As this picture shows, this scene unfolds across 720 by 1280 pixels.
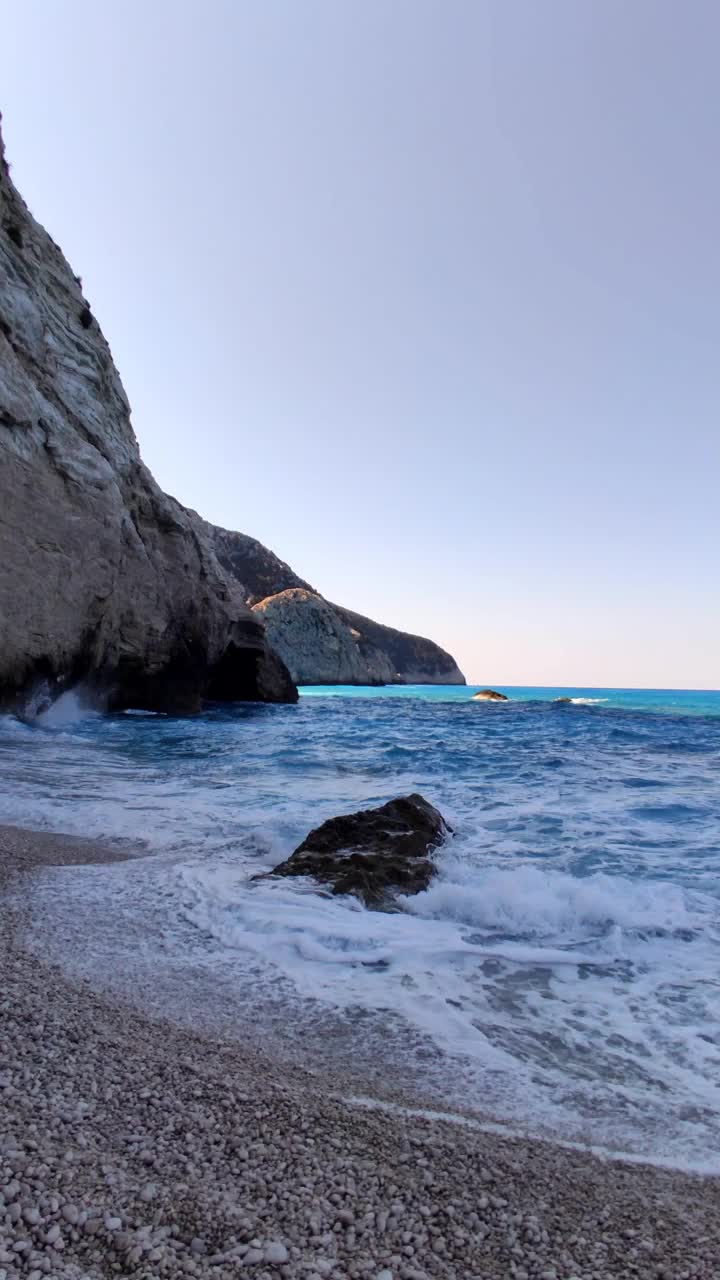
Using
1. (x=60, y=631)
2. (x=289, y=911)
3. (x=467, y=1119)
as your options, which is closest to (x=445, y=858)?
(x=289, y=911)

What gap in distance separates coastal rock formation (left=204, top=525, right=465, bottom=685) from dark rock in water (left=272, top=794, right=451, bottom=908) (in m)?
43.4

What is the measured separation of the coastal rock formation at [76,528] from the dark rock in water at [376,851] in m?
11.6

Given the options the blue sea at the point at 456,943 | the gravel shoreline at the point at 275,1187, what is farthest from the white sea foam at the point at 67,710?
the gravel shoreline at the point at 275,1187

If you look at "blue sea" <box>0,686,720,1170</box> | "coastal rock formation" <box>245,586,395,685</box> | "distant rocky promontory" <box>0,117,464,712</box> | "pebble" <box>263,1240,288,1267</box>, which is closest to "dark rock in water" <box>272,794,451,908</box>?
"blue sea" <box>0,686,720,1170</box>

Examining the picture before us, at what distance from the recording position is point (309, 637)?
242 feet

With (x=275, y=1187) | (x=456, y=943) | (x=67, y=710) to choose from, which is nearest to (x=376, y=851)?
(x=456, y=943)

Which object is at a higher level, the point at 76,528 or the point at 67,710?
the point at 76,528

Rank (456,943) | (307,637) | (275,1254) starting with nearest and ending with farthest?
1. (275,1254)
2. (456,943)
3. (307,637)

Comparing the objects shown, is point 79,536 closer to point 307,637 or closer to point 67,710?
point 67,710

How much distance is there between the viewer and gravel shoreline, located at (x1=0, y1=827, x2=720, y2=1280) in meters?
1.68

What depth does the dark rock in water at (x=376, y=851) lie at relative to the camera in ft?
18.2

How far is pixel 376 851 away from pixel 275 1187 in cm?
434

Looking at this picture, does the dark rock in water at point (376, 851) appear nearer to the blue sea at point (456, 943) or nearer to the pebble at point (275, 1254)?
the blue sea at point (456, 943)

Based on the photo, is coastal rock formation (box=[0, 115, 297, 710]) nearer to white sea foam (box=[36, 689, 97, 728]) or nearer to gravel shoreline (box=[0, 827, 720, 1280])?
white sea foam (box=[36, 689, 97, 728])
